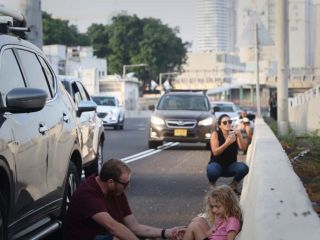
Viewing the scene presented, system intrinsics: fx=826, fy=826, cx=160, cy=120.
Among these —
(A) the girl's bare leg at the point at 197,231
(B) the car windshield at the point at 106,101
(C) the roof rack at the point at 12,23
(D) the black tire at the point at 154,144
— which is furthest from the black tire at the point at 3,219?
(B) the car windshield at the point at 106,101

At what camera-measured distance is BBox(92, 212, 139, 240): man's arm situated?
6.18m

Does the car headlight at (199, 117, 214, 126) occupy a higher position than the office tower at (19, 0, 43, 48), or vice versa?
the office tower at (19, 0, 43, 48)

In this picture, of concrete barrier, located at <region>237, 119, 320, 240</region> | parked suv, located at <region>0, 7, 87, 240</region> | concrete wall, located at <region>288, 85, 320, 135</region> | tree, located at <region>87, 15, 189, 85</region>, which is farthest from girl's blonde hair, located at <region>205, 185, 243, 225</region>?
tree, located at <region>87, 15, 189, 85</region>

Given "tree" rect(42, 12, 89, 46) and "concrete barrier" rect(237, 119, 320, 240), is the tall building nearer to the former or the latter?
"concrete barrier" rect(237, 119, 320, 240)

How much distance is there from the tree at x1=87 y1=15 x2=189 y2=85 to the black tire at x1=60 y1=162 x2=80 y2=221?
97.9m

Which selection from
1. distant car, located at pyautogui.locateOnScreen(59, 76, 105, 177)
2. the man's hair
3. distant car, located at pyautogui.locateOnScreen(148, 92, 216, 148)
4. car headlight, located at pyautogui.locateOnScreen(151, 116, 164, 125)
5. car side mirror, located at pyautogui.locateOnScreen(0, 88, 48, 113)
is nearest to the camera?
car side mirror, located at pyautogui.locateOnScreen(0, 88, 48, 113)

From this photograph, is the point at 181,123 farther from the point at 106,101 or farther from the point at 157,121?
the point at 106,101

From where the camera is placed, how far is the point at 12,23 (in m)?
7.07

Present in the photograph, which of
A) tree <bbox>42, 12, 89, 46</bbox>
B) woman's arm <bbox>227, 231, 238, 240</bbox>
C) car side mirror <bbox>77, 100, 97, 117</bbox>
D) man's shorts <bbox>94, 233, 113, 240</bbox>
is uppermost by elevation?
tree <bbox>42, 12, 89, 46</bbox>

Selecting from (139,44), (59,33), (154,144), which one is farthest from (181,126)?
(139,44)

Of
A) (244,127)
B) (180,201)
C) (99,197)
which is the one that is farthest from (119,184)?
(244,127)

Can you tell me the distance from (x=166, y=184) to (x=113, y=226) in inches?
302

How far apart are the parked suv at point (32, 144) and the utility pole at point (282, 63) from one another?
1611 centimetres

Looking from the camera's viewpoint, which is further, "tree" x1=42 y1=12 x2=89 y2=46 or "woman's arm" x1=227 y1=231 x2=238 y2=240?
"tree" x1=42 y1=12 x2=89 y2=46
